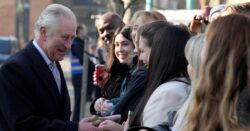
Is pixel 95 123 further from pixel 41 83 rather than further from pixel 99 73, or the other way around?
pixel 99 73

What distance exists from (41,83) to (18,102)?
231mm

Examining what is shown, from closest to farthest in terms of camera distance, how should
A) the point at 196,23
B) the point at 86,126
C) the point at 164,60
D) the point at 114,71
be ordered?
the point at 164,60 < the point at 86,126 < the point at 196,23 < the point at 114,71

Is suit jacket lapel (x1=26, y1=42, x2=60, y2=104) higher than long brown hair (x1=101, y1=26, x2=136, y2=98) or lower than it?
higher

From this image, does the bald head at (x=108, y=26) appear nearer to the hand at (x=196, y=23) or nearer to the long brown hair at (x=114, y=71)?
the long brown hair at (x=114, y=71)

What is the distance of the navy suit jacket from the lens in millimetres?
4344

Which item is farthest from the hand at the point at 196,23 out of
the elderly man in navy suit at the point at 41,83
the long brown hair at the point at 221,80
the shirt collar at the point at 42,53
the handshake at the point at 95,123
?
the long brown hair at the point at 221,80

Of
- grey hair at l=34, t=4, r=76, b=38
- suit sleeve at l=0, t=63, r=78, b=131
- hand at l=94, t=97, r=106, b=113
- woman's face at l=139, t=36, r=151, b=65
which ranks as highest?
grey hair at l=34, t=4, r=76, b=38

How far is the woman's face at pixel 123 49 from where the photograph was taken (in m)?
5.64

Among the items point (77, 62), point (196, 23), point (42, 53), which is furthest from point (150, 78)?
point (77, 62)

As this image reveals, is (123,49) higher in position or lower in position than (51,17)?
lower

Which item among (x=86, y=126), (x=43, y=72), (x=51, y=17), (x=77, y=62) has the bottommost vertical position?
(x=77, y=62)

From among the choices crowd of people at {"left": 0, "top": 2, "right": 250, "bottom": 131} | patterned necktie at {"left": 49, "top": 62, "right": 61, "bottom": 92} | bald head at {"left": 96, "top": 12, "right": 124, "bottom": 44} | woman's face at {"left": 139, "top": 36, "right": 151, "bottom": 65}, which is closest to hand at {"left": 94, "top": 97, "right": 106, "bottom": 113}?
crowd of people at {"left": 0, "top": 2, "right": 250, "bottom": 131}

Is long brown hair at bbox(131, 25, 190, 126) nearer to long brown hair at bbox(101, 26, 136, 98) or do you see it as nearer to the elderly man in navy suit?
the elderly man in navy suit

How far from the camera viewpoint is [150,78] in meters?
3.99
